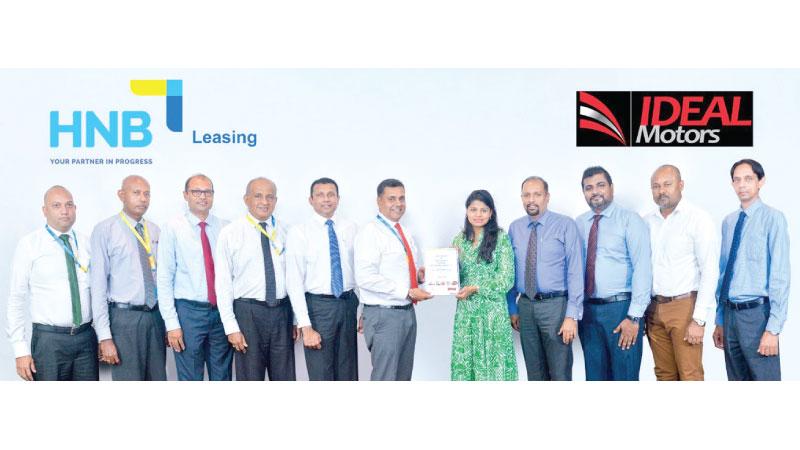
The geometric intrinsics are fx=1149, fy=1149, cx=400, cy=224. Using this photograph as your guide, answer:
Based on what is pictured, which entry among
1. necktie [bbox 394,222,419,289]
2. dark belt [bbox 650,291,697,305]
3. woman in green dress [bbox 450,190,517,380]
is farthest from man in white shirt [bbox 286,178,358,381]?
dark belt [bbox 650,291,697,305]

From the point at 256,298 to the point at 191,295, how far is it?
464 mm

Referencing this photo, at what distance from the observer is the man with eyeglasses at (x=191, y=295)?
26.5ft

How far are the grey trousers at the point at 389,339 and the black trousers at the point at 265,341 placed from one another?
0.56 meters

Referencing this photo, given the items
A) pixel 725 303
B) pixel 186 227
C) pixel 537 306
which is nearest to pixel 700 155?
pixel 725 303

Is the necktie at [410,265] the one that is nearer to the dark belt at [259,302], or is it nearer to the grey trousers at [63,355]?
the dark belt at [259,302]

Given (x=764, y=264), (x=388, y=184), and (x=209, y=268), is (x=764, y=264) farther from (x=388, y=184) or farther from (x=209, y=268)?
(x=209, y=268)

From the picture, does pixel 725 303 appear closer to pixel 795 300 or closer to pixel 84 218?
pixel 795 300

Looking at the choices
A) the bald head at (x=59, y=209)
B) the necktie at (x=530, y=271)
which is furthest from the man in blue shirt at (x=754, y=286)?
the bald head at (x=59, y=209)

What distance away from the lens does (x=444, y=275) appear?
8.03 m

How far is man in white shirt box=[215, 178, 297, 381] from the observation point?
802cm

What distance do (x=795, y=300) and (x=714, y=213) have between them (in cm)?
84

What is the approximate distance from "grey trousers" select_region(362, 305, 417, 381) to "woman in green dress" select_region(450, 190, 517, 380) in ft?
1.10

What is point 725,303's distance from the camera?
804cm

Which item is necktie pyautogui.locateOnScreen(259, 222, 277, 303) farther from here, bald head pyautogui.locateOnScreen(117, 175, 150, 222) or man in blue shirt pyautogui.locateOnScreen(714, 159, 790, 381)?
man in blue shirt pyautogui.locateOnScreen(714, 159, 790, 381)
